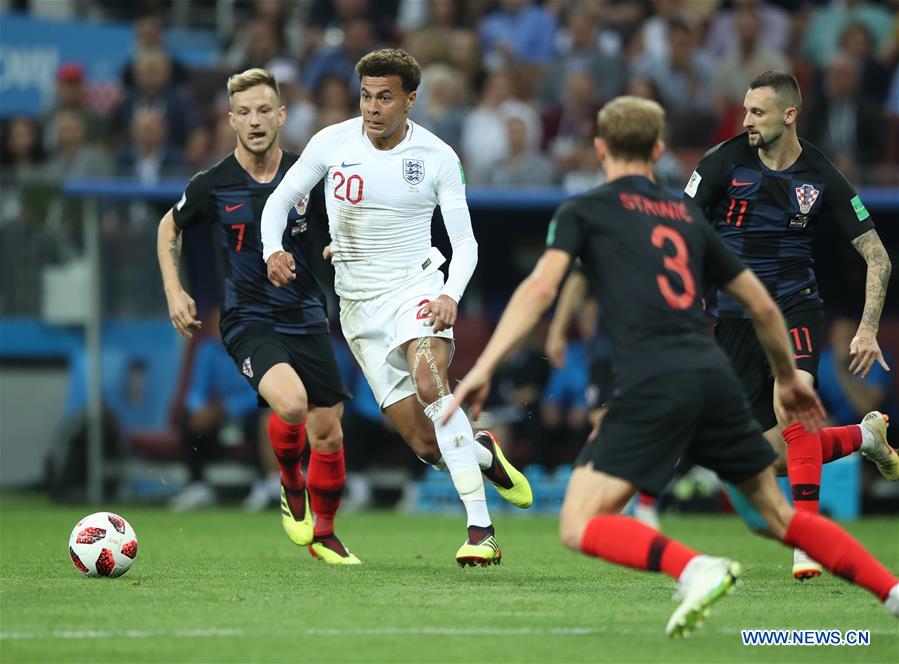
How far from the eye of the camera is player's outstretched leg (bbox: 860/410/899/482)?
8961mm

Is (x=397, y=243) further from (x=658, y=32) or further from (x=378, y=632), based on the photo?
(x=658, y=32)

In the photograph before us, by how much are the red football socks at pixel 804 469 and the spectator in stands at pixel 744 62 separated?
313 inches

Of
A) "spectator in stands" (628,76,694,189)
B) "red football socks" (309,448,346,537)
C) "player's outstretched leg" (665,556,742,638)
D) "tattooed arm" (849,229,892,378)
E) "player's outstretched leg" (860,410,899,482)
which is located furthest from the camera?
"spectator in stands" (628,76,694,189)

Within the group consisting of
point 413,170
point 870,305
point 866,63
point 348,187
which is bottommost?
point 870,305

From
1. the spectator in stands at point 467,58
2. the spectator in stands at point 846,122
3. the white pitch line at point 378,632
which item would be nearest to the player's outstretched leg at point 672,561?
the white pitch line at point 378,632

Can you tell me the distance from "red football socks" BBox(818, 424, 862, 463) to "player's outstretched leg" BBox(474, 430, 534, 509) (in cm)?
170

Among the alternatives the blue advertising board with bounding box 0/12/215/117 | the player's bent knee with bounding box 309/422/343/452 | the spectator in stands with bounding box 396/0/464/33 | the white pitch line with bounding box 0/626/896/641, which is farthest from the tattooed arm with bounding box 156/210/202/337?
the spectator in stands with bounding box 396/0/464/33

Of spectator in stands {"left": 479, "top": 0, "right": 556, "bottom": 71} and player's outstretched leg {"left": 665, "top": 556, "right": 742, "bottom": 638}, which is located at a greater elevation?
spectator in stands {"left": 479, "top": 0, "right": 556, "bottom": 71}

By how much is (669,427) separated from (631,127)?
1.18 meters

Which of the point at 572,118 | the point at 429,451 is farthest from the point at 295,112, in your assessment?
the point at 429,451

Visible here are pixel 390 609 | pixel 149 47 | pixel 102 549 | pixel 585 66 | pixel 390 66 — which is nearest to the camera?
pixel 390 609

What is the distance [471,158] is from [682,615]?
35.5ft

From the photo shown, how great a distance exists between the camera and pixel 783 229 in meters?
8.80

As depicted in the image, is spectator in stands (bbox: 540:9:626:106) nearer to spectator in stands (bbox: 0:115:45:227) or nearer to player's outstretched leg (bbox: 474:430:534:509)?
spectator in stands (bbox: 0:115:45:227)
